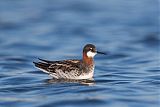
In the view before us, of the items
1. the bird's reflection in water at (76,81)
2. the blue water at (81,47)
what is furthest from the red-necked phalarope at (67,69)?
the blue water at (81,47)

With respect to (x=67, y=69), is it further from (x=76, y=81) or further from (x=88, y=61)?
(x=88, y=61)

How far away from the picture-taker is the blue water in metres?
20.0

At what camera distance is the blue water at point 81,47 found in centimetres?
2002

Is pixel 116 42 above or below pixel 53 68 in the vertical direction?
above

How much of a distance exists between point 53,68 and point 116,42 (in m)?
10.2

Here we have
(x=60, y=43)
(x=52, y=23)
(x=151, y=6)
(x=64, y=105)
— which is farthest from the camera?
(x=151, y=6)

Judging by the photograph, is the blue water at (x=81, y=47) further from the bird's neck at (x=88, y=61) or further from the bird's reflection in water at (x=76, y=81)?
the bird's neck at (x=88, y=61)

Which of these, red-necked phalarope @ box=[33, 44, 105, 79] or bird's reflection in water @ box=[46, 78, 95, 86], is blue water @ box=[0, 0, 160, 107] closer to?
bird's reflection in water @ box=[46, 78, 95, 86]

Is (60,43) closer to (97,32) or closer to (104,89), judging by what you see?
(97,32)

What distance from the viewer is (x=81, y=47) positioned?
101ft

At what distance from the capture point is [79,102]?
63.5 feet

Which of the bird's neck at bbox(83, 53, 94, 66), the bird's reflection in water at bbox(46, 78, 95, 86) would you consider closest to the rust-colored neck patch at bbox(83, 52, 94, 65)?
the bird's neck at bbox(83, 53, 94, 66)

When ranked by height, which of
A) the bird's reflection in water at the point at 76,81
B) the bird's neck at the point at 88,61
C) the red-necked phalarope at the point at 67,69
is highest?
the bird's neck at the point at 88,61

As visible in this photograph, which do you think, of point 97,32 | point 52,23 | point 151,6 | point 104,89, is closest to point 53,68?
point 104,89
